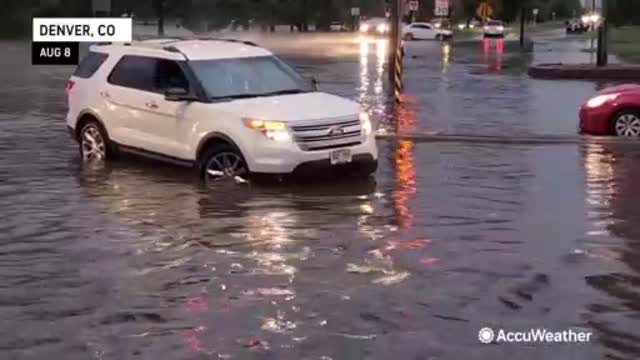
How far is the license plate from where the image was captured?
39.5 feet

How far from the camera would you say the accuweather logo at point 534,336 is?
20.7ft

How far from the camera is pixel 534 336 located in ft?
21.0

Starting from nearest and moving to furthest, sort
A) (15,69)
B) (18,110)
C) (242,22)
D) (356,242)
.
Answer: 1. (356,242)
2. (18,110)
3. (15,69)
4. (242,22)

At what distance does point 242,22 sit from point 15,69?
64.7m

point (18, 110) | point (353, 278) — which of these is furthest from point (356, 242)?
point (18, 110)

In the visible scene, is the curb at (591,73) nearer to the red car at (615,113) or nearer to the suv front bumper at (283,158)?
the red car at (615,113)

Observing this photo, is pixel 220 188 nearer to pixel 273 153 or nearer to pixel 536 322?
pixel 273 153

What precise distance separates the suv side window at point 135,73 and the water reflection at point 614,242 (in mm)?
5579

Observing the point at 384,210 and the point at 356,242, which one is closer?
the point at 356,242

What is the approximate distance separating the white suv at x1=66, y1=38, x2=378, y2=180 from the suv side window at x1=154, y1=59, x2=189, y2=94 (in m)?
0.01

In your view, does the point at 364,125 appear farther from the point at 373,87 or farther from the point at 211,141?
the point at 373,87

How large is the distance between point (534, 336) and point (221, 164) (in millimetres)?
6496

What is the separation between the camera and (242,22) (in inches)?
4053

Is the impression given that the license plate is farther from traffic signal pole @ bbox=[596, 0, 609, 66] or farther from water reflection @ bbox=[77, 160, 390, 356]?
traffic signal pole @ bbox=[596, 0, 609, 66]
